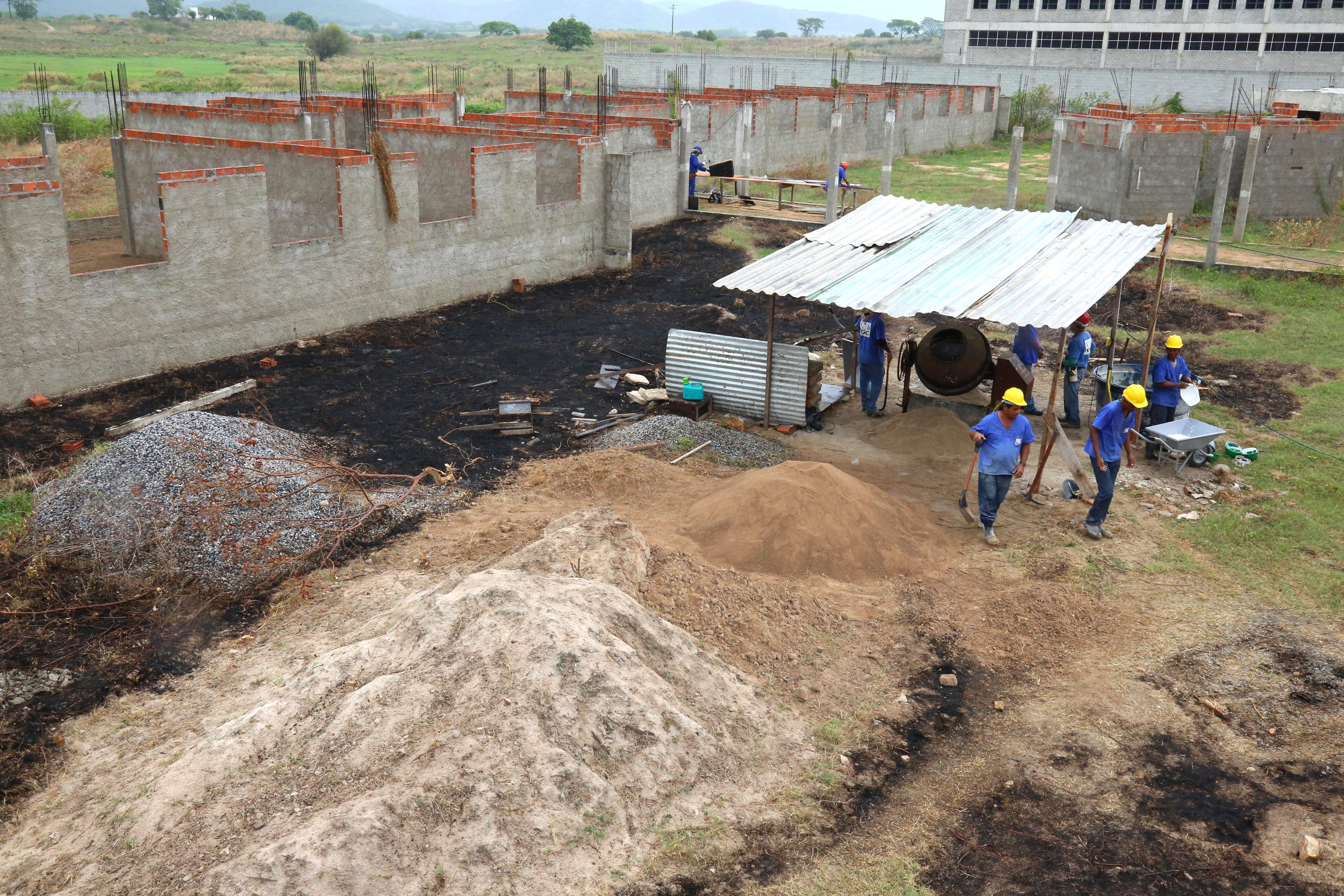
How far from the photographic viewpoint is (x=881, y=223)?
45.4 feet

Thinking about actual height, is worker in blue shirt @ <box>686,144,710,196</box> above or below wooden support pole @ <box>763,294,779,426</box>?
above

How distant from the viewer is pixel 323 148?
52.7ft

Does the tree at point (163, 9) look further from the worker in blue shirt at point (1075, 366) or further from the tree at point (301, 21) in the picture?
the worker in blue shirt at point (1075, 366)

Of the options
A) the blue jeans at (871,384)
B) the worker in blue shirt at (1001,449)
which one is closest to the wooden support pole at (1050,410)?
the worker in blue shirt at (1001,449)

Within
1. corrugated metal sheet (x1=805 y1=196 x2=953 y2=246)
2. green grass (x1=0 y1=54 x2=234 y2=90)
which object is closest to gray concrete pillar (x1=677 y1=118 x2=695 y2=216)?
corrugated metal sheet (x1=805 y1=196 x2=953 y2=246)

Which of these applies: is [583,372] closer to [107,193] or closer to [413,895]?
[413,895]

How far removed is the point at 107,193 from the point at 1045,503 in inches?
886

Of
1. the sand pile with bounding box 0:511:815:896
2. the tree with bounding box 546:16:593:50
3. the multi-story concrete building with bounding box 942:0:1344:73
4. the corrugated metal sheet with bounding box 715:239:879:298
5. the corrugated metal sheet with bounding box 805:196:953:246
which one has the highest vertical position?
the tree with bounding box 546:16:593:50

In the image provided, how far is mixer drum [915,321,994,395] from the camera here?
12672 millimetres

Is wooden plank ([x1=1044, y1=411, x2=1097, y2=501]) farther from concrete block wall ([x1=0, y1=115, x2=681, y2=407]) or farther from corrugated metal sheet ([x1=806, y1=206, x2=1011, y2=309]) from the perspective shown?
concrete block wall ([x1=0, y1=115, x2=681, y2=407])

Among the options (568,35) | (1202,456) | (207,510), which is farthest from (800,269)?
(568,35)

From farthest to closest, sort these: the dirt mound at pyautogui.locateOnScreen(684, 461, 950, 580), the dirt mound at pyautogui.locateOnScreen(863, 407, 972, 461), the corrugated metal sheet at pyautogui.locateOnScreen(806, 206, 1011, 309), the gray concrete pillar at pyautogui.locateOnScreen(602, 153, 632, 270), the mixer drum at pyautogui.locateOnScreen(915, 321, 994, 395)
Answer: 1. the gray concrete pillar at pyautogui.locateOnScreen(602, 153, 632, 270)
2. the mixer drum at pyautogui.locateOnScreen(915, 321, 994, 395)
3. the dirt mound at pyautogui.locateOnScreen(863, 407, 972, 461)
4. the corrugated metal sheet at pyautogui.locateOnScreen(806, 206, 1011, 309)
5. the dirt mound at pyautogui.locateOnScreen(684, 461, 950, 580)

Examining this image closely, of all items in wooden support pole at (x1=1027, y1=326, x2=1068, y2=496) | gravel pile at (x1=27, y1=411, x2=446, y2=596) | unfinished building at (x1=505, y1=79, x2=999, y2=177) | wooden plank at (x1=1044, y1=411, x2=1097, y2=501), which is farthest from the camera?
unfinished building at (x1=505, y1=79, x2=999, y2=177)

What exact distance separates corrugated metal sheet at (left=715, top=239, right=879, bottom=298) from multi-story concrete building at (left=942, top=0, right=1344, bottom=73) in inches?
1808
